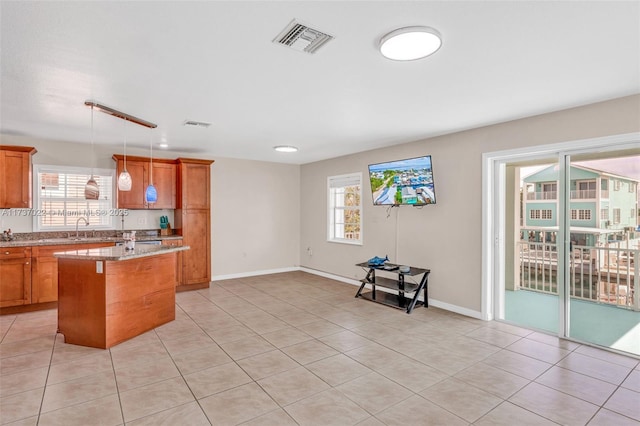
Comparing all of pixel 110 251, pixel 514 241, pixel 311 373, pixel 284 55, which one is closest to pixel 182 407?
pixel 311 373

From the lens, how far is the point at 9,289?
4570 mm

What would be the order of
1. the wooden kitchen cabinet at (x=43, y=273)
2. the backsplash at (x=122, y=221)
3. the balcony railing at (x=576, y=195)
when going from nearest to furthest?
1. the balcony railing at (x=576, y=195)
2. the wooden kitchen cabinet at (x=43, y=273)
3. the backsplash at (x=122, y=221)

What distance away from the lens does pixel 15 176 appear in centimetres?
480

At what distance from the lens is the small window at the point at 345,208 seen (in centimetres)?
663

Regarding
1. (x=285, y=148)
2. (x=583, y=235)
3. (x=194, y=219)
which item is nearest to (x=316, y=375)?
(x=583, y=235)

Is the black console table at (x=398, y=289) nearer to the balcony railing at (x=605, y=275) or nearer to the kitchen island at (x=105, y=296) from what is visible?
the balcony railing at (x=605, y=275)

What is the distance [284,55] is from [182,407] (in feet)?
8.68

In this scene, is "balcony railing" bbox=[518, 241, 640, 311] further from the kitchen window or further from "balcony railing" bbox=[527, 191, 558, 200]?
the kitchen window

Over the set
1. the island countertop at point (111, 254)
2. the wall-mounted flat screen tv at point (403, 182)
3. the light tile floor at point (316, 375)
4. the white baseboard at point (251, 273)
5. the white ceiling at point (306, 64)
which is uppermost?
the white ceiling at point (306, 64)

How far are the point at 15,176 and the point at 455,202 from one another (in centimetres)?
627

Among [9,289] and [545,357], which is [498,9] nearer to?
[545,357]

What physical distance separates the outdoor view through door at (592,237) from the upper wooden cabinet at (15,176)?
6758mm

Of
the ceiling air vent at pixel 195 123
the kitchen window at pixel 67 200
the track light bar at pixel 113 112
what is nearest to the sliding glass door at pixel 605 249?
the ceiling air vent at pixel 195 123

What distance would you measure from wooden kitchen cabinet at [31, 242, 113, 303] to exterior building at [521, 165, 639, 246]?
21.3 ft
